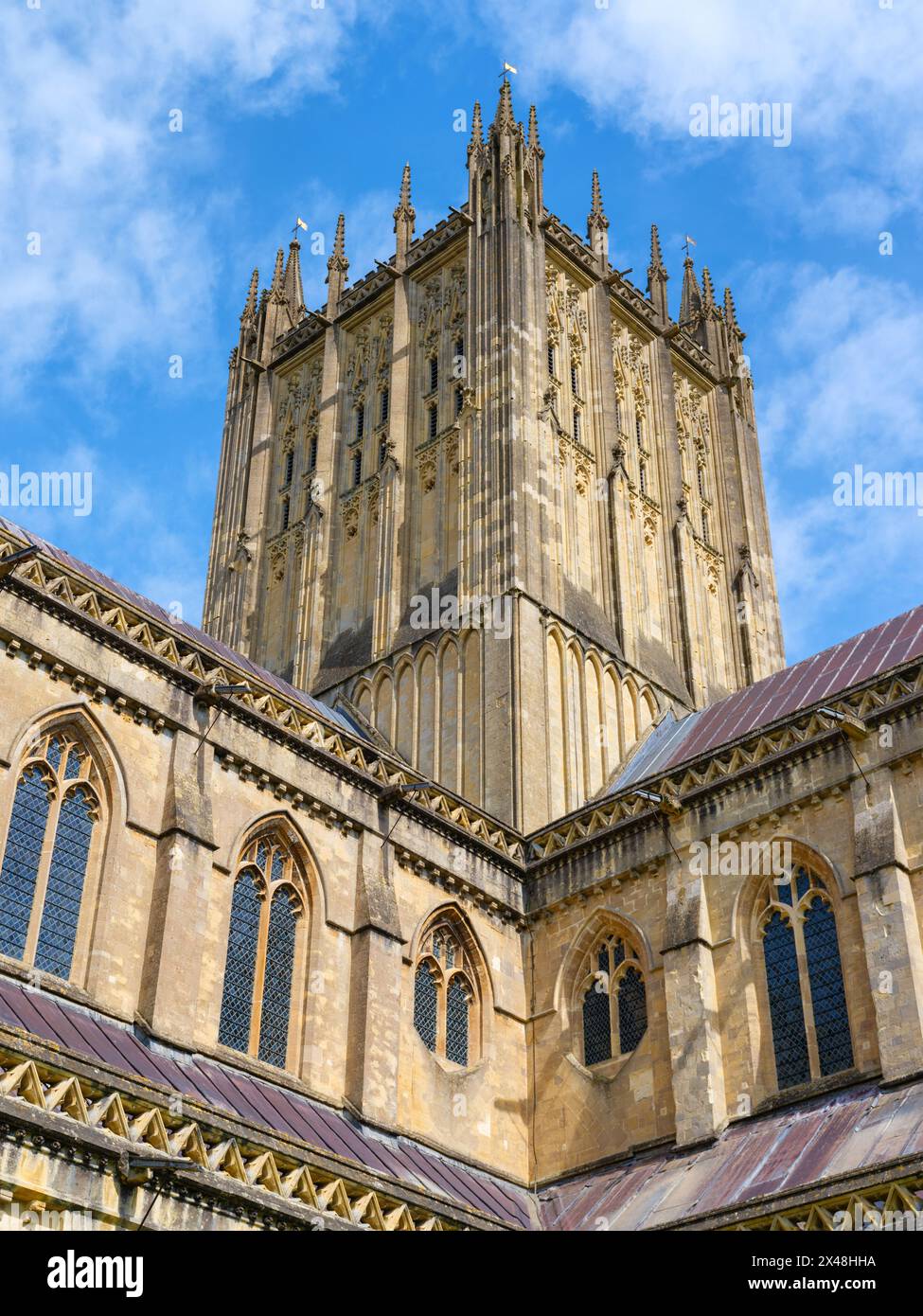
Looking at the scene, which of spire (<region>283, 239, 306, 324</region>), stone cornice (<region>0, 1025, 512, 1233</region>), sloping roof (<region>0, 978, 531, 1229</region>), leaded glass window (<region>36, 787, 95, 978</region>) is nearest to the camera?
stone cornice (<region>0, 1025, 512, 1233</region>)

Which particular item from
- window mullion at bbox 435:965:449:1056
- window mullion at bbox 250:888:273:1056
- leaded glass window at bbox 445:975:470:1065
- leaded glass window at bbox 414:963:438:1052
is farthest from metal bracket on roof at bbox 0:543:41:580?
leaded glass window at bbox 445:975:470:1065

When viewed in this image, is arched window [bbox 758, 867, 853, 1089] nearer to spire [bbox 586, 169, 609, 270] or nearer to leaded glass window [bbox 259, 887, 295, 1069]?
leaded glass window [bbox 259, 887, 295, 1069]

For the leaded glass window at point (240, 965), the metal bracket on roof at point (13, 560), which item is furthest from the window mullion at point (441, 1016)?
the metal bracket on roof at point (13, 560)

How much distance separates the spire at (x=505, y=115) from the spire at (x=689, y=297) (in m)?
9.31

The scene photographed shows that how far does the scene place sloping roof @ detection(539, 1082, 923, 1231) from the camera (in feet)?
76.6

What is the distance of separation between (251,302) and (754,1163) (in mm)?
34904

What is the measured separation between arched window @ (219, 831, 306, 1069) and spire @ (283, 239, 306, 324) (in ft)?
90.3

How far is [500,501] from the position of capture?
39.4 m

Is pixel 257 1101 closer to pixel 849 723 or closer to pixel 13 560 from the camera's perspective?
pixel 13 560

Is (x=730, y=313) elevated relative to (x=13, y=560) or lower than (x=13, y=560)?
elevated

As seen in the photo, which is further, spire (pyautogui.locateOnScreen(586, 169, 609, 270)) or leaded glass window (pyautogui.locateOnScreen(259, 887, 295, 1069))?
spire (pyautogui.locateOnScreen(586, 169, 609, 270))

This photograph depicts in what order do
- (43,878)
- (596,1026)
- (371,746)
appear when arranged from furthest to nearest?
(596,1026) < (371,746) < (43,878)

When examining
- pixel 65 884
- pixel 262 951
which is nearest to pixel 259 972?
pixel 262 951

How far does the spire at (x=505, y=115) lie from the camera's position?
4653 cm
